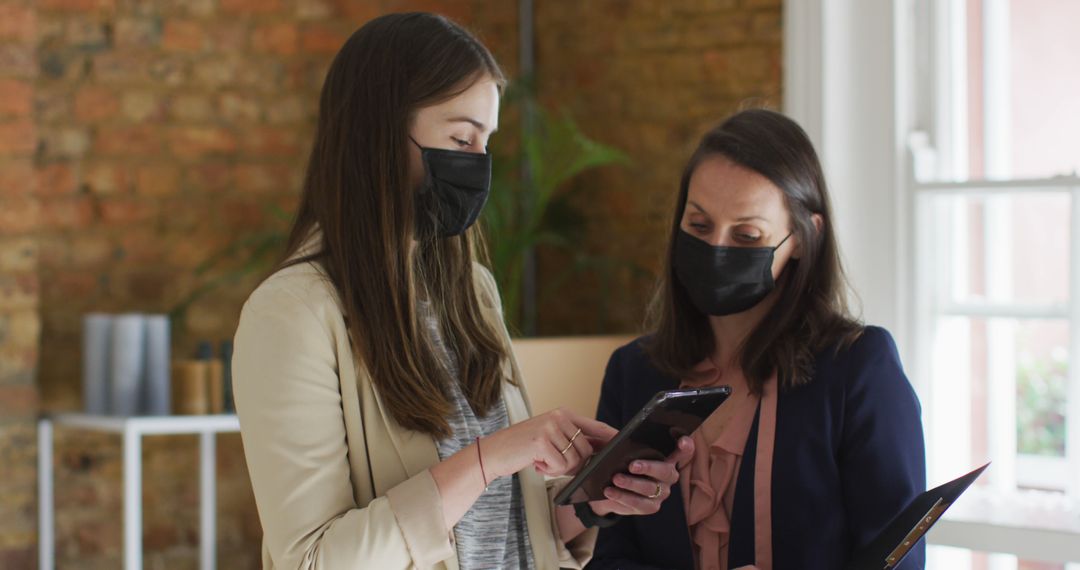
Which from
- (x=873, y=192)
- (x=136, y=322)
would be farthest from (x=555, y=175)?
(x=136, y=322)

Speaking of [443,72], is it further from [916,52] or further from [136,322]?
[136,322]

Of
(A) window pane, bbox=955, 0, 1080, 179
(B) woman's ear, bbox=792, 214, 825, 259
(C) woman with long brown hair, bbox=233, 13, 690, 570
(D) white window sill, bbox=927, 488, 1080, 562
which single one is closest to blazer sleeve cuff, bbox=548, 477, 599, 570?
(C) woman with long brown hair, bbox=233, 13, 690, 570

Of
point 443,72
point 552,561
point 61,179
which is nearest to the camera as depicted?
point 443,72

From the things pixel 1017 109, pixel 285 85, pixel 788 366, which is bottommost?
pixel 788 366

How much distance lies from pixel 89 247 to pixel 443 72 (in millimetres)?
2296

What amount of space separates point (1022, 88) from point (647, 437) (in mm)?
1656

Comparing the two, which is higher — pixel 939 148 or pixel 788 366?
pixel 939 148

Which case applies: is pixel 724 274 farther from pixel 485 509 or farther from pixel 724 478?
pixel 485 509

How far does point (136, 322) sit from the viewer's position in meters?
3.22

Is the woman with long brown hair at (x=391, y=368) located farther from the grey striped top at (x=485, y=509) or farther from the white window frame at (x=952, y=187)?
the white window frame at (x=952, y=187)

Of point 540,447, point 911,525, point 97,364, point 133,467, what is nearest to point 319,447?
point 540,447

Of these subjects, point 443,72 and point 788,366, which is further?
point 788,366

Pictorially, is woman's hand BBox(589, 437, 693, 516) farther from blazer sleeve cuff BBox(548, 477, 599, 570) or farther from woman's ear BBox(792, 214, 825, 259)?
woman's ear BBox(792, 214, 825, 259)

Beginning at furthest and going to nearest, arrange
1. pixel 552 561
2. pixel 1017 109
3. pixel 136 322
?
pixel 136 322 < pixel 1017 109 < pixel 552 561
